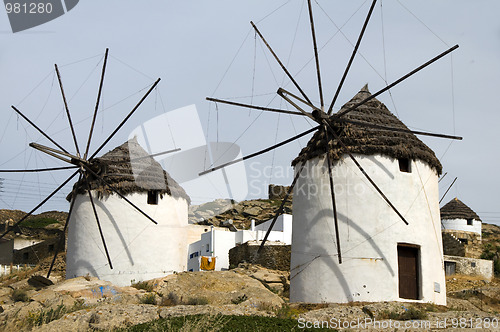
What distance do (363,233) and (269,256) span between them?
40.5 feet

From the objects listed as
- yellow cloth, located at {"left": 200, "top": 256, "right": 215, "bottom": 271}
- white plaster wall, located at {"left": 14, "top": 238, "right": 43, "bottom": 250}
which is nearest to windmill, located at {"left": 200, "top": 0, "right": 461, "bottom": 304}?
yellow cloth, located at {"left": 200, "top": 256, "right": 215, "bottom": 271}

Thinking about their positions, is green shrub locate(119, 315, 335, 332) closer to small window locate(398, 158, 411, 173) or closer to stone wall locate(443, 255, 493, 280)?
small window locate(398, 158, 411, 173)

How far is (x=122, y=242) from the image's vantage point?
75.9 feet

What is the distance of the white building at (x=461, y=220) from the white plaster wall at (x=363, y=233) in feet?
80.6

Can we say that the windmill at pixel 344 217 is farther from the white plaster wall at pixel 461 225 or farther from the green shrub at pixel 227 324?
the white plaster wall at pixel 461 225

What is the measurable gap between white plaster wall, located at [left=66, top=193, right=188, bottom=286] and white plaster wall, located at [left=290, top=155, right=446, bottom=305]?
7.64 m

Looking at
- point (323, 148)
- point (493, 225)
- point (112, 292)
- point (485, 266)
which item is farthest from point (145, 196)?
point (493, 225)

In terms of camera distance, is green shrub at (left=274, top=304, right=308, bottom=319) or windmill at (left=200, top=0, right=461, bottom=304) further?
windmill at (left=200, top=0, right=461, bottom=304)

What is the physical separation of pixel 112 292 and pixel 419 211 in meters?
10.5

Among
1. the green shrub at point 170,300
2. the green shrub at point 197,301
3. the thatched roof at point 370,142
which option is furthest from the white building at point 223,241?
the green shrub at point 197,301

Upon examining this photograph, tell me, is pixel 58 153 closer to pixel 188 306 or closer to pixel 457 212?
pixel 188 306

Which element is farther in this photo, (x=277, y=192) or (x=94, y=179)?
(x=277, y=192)

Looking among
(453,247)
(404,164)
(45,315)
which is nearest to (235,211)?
(453,247)

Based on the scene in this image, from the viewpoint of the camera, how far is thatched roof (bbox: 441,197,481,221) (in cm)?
4091
